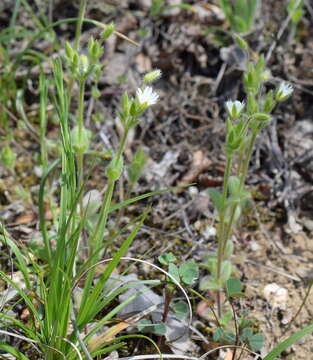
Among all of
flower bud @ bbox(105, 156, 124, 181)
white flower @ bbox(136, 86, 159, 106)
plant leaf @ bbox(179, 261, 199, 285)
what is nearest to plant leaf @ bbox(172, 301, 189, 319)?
plant leaf @ bbox(179, 261, 199, 285)

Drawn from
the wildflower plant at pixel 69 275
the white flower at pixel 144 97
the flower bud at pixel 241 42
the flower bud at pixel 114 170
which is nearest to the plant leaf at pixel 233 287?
the wildflower plant at pixel 69 275

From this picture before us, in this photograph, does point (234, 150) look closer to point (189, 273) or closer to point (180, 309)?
point (189, 273)

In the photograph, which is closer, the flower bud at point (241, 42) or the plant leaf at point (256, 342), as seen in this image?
the plant leaf at point (256, 342)

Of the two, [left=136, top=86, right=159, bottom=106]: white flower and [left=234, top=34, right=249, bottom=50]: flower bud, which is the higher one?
[left=234, top=34, right=249, bottom=50]: flower bud

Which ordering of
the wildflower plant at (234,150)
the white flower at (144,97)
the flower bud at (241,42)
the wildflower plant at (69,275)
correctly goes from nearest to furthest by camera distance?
the wildflower plant at (69,275) < the white flower at (144,97) < the wildflower plant at (234,150) < the flower bud at (241,42)

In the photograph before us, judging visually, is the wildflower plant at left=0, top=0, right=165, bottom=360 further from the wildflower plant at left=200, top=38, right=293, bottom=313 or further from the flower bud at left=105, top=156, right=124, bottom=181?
the wildflower plant at left=200, top=38, right=293, bottom=313

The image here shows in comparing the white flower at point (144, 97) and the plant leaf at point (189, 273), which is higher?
the white flower at point (144, 97)

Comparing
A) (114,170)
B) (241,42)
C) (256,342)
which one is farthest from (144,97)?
(256,342)

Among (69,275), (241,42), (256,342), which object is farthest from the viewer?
(241,42)

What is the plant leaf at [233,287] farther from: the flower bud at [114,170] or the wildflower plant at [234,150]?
the flower bud at [114,170]

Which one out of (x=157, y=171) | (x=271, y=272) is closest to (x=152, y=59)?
(x=157, y=171)

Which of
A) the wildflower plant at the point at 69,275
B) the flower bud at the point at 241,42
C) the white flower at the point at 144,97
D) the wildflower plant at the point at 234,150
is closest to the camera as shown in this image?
the wildflower plant at the point at 69,275
